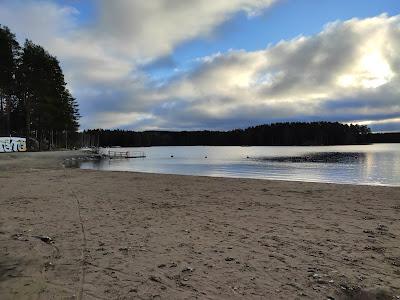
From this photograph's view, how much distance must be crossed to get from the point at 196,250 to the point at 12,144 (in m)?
60.7

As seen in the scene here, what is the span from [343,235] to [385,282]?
2.98 meters

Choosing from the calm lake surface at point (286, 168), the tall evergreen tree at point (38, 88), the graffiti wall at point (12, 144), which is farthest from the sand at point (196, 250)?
the tall evergreen tree at point (38, 88)

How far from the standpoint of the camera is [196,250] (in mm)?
7211

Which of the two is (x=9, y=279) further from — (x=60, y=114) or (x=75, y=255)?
(x=60, y=114)

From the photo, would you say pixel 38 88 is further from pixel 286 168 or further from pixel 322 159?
pixel 322 159

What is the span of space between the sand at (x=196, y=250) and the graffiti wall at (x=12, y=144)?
50.8 meters

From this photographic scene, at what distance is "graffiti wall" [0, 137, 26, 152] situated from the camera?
5801 cm

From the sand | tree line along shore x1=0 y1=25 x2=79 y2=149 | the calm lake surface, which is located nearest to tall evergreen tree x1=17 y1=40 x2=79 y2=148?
tree line along shore x1=0 y1=25 x2=79 y2=149

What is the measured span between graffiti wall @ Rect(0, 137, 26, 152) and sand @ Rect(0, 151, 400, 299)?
5081 cm

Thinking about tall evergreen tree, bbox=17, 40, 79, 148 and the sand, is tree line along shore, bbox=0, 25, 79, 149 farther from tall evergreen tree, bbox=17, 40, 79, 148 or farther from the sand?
the sand

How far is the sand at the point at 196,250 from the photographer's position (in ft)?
17.4

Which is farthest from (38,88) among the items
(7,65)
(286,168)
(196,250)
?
(196,250)

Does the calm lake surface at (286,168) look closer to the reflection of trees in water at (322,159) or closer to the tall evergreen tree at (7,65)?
the reflection of trees in water at (322,159)

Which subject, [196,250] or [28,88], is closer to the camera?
[196,250]
